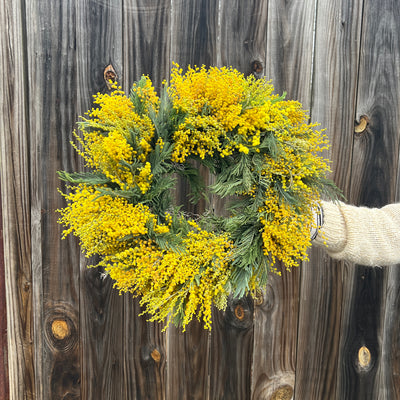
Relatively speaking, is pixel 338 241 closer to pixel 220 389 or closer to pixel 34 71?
pixel 220 389

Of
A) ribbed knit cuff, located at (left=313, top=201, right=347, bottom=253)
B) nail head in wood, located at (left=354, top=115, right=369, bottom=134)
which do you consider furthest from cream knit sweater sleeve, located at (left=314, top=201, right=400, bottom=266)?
nail head in wood, located at (left=354, top=115, right=369, bottom=134)

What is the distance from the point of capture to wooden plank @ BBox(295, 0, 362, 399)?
0.99 meters

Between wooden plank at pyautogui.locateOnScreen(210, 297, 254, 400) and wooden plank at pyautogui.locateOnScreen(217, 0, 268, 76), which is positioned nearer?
wooden plank at pyautogui.locateOnScreen(217, 0, 268, 76)

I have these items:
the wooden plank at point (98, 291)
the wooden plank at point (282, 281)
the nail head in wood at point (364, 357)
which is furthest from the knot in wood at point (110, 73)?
the nail head in wood at point (364, 357)

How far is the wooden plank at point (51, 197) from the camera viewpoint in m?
0.97

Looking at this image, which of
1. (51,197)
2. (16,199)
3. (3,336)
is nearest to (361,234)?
(51,197)

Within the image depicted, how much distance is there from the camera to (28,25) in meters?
0.96

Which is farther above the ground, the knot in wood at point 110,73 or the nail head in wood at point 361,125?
the knot in wood at point 110,73

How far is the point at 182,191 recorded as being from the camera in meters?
1.01

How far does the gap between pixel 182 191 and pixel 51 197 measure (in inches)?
16.8

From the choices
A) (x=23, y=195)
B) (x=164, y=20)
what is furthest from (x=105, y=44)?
(x=23, y=195)

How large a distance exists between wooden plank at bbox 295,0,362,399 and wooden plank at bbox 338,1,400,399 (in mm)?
30

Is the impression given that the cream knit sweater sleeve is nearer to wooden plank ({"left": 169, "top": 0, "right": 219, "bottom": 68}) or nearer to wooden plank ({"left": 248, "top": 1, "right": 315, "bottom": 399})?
wooden plank ({"left": 248, "top": 1, "right": 315, "bottom": 399})

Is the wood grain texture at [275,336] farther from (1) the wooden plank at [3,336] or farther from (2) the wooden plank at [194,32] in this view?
(1) the wooden plank at [3,336]
